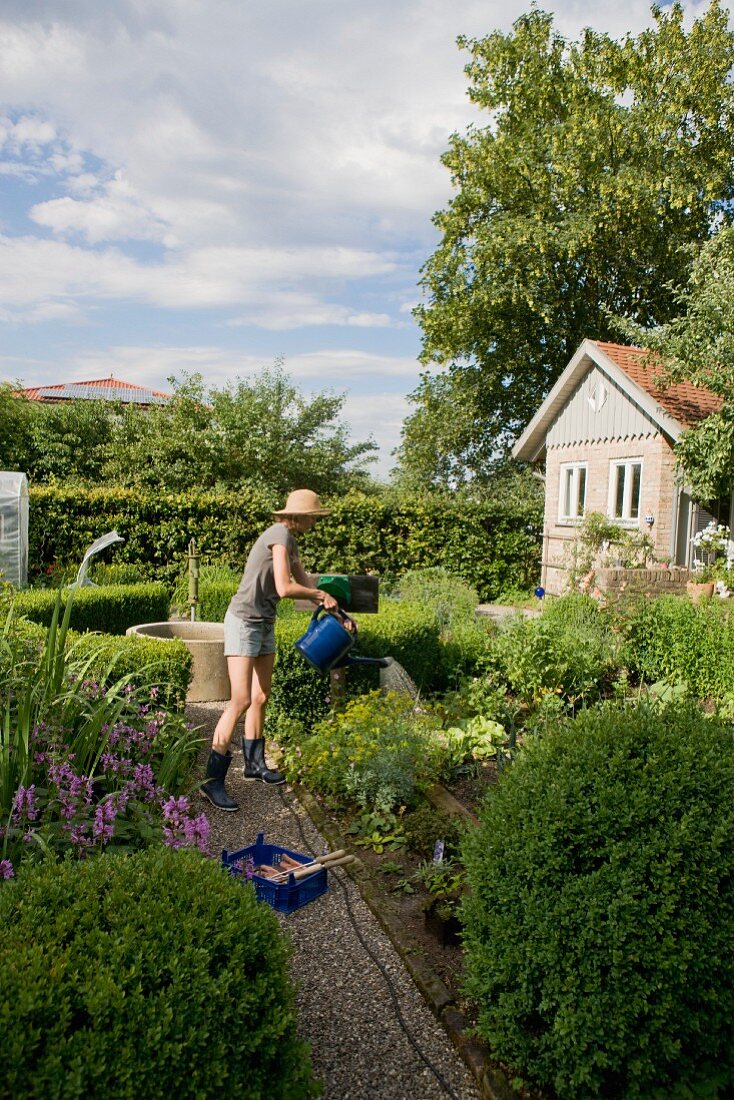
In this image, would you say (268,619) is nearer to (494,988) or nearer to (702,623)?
(494,988)

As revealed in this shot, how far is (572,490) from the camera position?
17422 millimetres

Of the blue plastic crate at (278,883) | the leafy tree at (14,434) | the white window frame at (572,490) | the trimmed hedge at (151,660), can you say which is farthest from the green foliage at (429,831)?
the leafy tree at (14,434)

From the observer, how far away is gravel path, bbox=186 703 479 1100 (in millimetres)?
2400

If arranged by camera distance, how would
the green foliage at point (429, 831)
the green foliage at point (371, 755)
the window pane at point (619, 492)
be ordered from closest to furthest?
the green foliage at point (429, 831)
the green foliage at point (371, 755)
the window pane at point (619, 492)

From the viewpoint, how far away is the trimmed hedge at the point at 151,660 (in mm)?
4523

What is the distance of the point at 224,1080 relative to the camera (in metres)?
1.69

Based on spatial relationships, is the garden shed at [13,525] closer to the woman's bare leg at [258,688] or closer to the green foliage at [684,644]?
the woman's bare leg at [258,688]

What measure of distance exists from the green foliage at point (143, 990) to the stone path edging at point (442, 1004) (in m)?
0.68

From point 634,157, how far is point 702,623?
16876 mm

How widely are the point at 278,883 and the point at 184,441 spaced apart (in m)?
15.7

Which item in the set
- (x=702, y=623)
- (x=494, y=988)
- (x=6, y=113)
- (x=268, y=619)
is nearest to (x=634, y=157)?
(x=702, y=623)

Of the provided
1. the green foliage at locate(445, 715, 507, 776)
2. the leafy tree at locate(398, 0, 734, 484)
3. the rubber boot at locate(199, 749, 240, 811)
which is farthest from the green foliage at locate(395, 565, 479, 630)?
the leafy tree at locate(398, 0, 734, 484)

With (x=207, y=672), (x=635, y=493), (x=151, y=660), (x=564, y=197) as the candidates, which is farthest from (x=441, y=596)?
(x=564, y=197)

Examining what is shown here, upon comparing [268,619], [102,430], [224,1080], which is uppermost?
[102,430]
